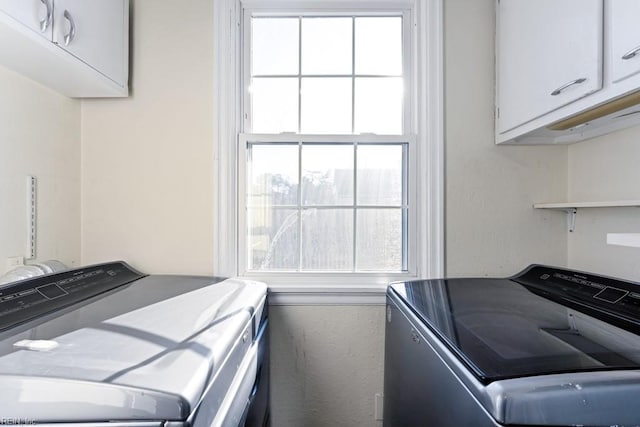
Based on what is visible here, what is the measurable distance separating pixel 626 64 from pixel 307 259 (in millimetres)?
1328

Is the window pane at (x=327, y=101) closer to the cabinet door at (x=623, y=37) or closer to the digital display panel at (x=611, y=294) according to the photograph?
the cabinet door at (x=623, y=37)

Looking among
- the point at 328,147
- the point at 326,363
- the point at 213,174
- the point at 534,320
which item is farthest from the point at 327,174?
the point at 534,320

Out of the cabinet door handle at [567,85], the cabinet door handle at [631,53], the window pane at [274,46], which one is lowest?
the cabinet door handle at [567,85]

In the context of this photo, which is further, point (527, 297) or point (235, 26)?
point (235, 26)

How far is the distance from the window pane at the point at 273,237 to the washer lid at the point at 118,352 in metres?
0.49

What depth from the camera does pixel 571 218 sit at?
157 cm

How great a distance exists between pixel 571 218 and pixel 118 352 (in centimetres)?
184

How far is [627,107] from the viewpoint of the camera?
107cm

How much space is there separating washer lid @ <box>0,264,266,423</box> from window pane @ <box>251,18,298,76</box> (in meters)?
1.15

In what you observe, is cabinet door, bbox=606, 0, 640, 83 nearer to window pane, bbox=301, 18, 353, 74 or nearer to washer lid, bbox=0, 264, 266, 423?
window pane, bbox=301, 18, 353, 74

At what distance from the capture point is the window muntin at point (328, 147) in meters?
1.66

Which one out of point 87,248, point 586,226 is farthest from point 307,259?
point 586,226

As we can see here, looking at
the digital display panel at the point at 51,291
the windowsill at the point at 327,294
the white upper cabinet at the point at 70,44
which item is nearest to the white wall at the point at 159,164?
the white upper cabinet at the point at 70,44

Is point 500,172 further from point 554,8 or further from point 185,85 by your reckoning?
point 185,85
